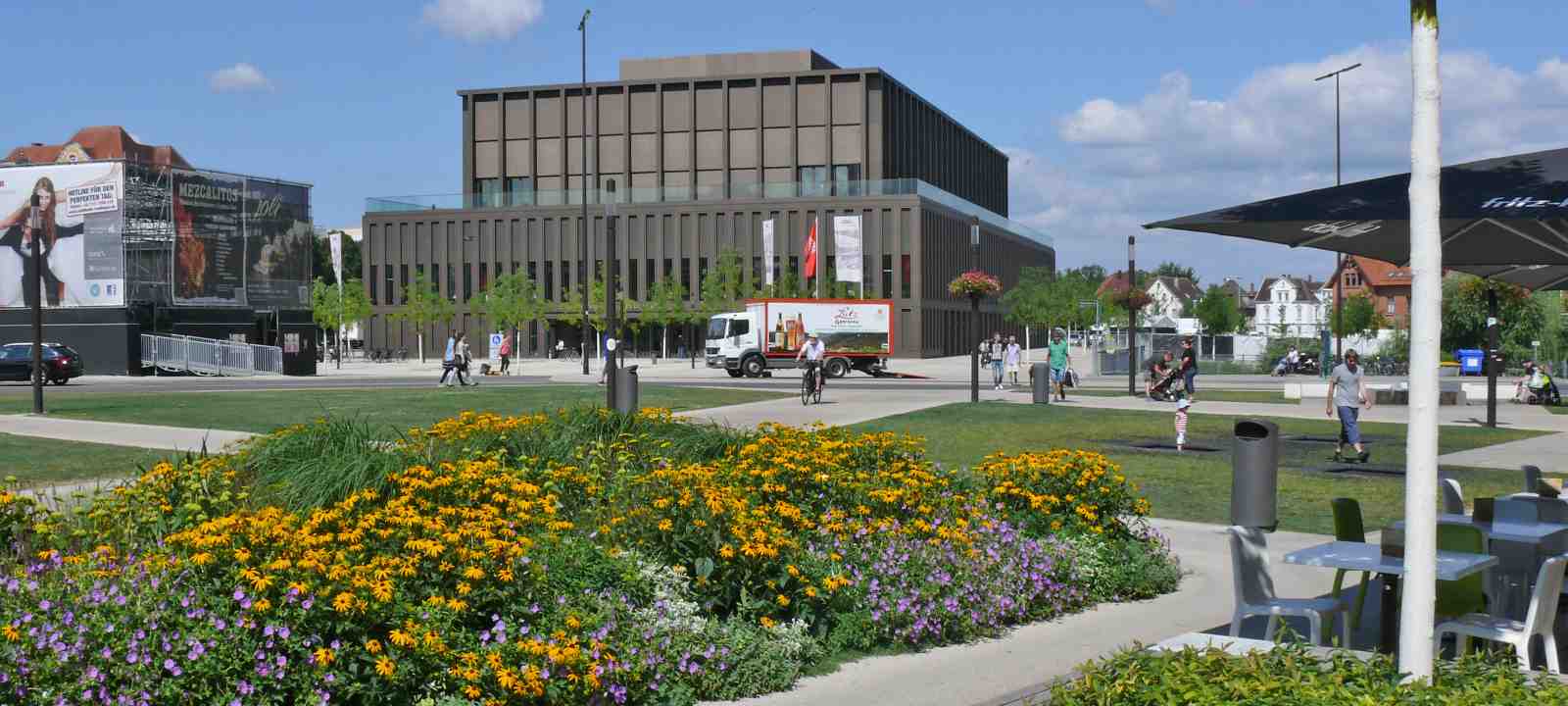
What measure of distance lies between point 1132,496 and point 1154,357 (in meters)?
26.1

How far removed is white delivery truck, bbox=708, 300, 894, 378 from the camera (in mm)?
52312

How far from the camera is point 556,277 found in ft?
290

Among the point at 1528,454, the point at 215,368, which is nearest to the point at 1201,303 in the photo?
the point at 215,368

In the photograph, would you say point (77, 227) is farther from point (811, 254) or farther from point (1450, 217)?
point (1450, 217)

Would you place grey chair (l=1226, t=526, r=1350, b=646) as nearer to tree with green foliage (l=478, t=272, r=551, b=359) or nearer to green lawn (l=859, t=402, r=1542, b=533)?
green lawn (l=859, t=402, r=1542, b=533)

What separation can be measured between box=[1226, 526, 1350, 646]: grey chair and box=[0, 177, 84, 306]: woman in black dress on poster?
5401cm

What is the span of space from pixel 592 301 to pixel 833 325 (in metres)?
28.4

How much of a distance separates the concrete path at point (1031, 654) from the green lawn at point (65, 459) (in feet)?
33.2

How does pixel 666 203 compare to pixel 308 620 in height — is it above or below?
above

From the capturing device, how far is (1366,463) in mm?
18797

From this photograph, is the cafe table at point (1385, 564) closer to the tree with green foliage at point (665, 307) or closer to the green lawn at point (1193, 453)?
the green lawn at point (1193, 453)

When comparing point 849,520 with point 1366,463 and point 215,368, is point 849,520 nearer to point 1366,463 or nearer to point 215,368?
point 1366,463

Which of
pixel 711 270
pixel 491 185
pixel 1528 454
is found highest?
pixel 491 185

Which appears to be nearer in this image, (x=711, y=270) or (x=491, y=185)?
(x=711, y=270)
